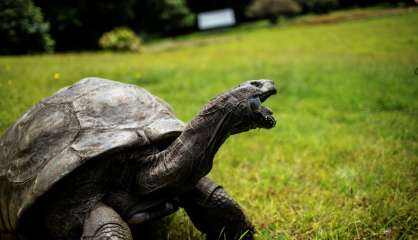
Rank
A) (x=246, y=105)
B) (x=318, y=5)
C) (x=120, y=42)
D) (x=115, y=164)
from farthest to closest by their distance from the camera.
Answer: (x=318, y=5) → (x=120, y=42) → (x=115, y=164) → (x=246, y=105)

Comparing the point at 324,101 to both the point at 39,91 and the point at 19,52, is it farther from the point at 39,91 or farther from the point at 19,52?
the point at 19,52

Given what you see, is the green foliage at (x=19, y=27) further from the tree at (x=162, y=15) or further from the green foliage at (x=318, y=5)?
the green foliage at (x=318, y=5)

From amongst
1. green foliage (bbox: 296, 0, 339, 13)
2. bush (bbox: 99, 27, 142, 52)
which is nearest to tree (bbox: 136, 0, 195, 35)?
green foliage (bbox: 296, 0, 339, 13)

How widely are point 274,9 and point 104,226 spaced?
103ft

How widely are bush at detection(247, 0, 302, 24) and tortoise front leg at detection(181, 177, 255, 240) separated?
30.8m

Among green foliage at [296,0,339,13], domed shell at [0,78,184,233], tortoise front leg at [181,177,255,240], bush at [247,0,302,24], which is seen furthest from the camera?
bush at [247,0,302,24]

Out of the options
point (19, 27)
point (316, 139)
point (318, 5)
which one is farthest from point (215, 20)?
point (316, 139)

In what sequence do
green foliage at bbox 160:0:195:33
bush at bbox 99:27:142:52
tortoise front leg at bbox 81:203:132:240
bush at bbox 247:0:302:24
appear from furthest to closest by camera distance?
1. bush at bbox 247:0:302:24
2. green foliage at bbox 160:0:195:33
3. bush at bbox 99:27:142:52
4. tortoise front leg at bbox 81:203:132:240

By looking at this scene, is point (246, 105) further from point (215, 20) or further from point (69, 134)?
point (215, 20)

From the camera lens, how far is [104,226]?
1.76 meters

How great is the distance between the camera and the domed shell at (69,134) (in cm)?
189

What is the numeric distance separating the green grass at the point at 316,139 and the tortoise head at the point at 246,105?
0.94 m

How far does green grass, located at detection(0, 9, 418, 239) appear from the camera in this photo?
99.9 inches

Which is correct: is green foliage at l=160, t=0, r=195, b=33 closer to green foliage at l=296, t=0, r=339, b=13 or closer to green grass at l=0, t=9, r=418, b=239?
green foliage at l=296, t=0, r=339, b=13
